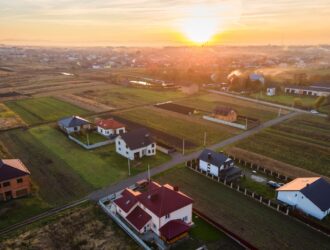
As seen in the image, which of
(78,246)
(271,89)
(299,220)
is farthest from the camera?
(271,89)

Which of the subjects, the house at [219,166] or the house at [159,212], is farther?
the house at [219,166]

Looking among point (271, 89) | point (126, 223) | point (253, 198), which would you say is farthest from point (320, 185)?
point (271, 89)

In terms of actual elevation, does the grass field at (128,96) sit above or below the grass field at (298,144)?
above

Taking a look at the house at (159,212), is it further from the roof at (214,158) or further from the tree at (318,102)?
the tree at (318,102)

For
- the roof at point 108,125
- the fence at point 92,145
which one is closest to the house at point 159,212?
the fence at point 92,145

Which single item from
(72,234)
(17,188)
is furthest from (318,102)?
(17,188)

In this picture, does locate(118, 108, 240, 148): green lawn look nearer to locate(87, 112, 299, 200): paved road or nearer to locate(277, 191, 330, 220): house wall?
locate(87, 112, 299, 200): paved road

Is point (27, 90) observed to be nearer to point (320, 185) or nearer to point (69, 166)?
point (69, 166)

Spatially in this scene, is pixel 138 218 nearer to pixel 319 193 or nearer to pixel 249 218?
pixel 249 218
